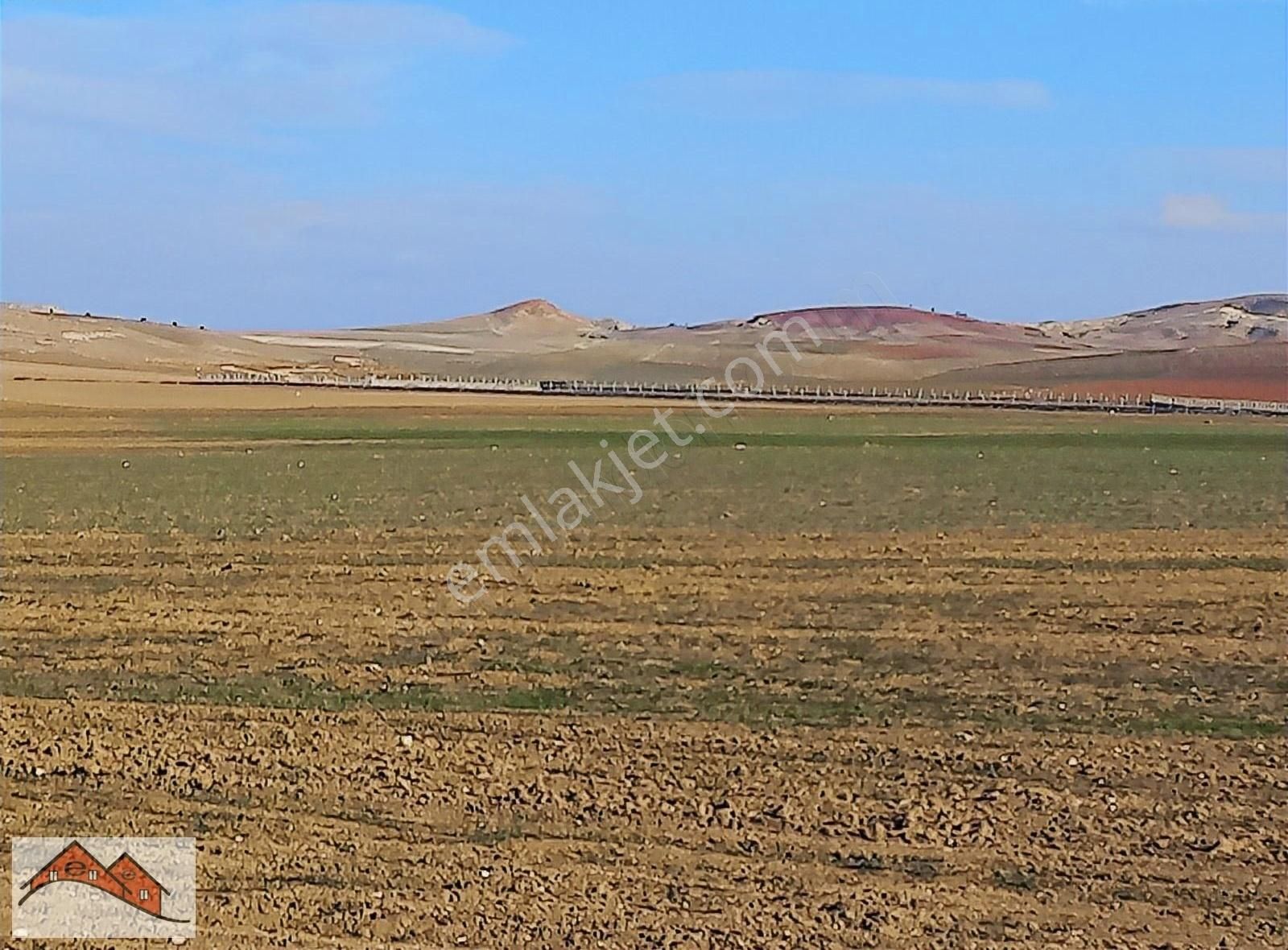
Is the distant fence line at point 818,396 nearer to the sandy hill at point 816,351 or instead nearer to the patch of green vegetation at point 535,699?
the sandy hill at point 816,351

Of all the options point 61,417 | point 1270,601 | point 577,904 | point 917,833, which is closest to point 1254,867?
point 917,833

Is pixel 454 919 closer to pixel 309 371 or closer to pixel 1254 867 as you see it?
pixel 1254 867

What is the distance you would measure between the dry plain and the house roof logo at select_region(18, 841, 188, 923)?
33 centimetres

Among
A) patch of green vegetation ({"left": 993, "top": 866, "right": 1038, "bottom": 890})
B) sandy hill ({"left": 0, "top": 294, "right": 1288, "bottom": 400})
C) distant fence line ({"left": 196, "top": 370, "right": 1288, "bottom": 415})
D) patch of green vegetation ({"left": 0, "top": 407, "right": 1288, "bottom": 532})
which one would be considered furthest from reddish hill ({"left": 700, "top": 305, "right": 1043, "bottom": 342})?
patch of green vegetation ({"left": 993, "top": 866, "right": 1038, "bottom": 890})

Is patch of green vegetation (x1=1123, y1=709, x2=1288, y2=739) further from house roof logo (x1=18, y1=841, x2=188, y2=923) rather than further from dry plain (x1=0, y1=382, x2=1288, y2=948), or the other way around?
house roof logo (x1=18, y1=841, x2=188, y2=923)

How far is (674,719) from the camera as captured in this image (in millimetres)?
11172

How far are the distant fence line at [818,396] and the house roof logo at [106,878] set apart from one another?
6271 centimetres

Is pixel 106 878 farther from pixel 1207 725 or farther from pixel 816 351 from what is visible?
pixel 816 351

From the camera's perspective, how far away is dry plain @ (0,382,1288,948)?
7777 millimetres

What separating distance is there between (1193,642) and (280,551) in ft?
36.1

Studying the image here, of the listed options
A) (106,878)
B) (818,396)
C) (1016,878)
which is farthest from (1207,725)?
(818,396)

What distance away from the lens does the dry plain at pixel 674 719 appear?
25.5 ft

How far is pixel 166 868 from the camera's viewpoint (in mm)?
7941

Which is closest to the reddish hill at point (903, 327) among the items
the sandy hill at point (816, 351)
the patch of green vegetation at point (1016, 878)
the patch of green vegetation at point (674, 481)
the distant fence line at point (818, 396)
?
the sandy hill at point (816, 351)
